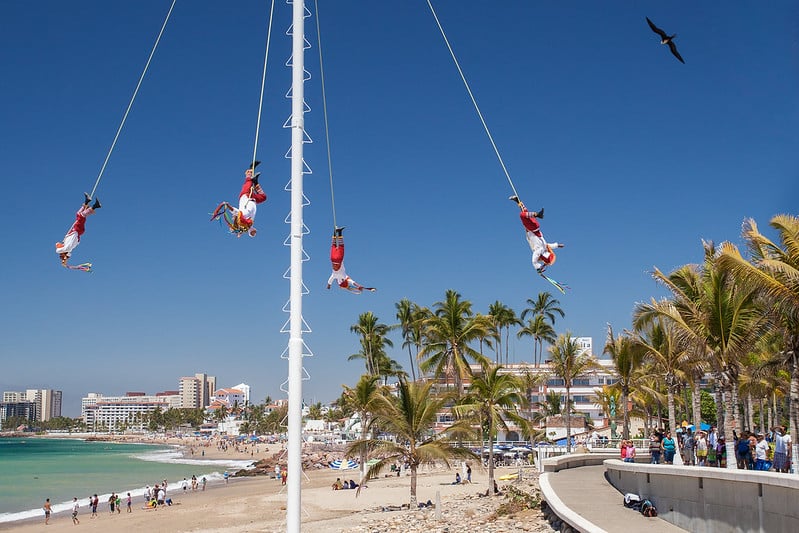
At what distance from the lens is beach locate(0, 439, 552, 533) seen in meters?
26.9

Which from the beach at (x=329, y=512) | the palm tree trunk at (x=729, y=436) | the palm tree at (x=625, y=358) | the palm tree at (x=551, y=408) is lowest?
the beach at (x=329, y=512)

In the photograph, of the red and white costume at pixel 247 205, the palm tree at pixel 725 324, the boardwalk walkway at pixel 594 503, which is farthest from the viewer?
the palm tree at pixel 725 324

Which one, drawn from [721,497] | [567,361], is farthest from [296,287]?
[567,361]

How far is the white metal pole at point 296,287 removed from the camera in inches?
Result: 372

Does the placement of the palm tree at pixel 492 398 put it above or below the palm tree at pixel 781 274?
below

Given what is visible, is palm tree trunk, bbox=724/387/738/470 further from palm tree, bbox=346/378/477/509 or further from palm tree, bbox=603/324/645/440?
palm tree, bbox=603/324/645/440

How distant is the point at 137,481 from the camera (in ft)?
273

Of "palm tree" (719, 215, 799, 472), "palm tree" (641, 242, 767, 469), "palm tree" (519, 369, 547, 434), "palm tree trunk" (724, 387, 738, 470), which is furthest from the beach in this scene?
"palm tree" (519, 369, 547, 434)

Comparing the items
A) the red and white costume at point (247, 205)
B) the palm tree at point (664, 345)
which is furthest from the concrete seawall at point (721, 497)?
the palm tree at point (664, 345)

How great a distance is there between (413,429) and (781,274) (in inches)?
651

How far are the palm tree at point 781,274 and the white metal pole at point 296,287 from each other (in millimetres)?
11944

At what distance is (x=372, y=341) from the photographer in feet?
270

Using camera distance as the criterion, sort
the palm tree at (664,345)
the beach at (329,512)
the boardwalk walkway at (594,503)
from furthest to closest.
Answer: the palm tree at (664,345)
the beach at (329,512)
the boardwalk walkway at (594,503)

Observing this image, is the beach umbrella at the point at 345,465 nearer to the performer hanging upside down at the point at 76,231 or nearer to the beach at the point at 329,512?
the beach at the point at 329,512
